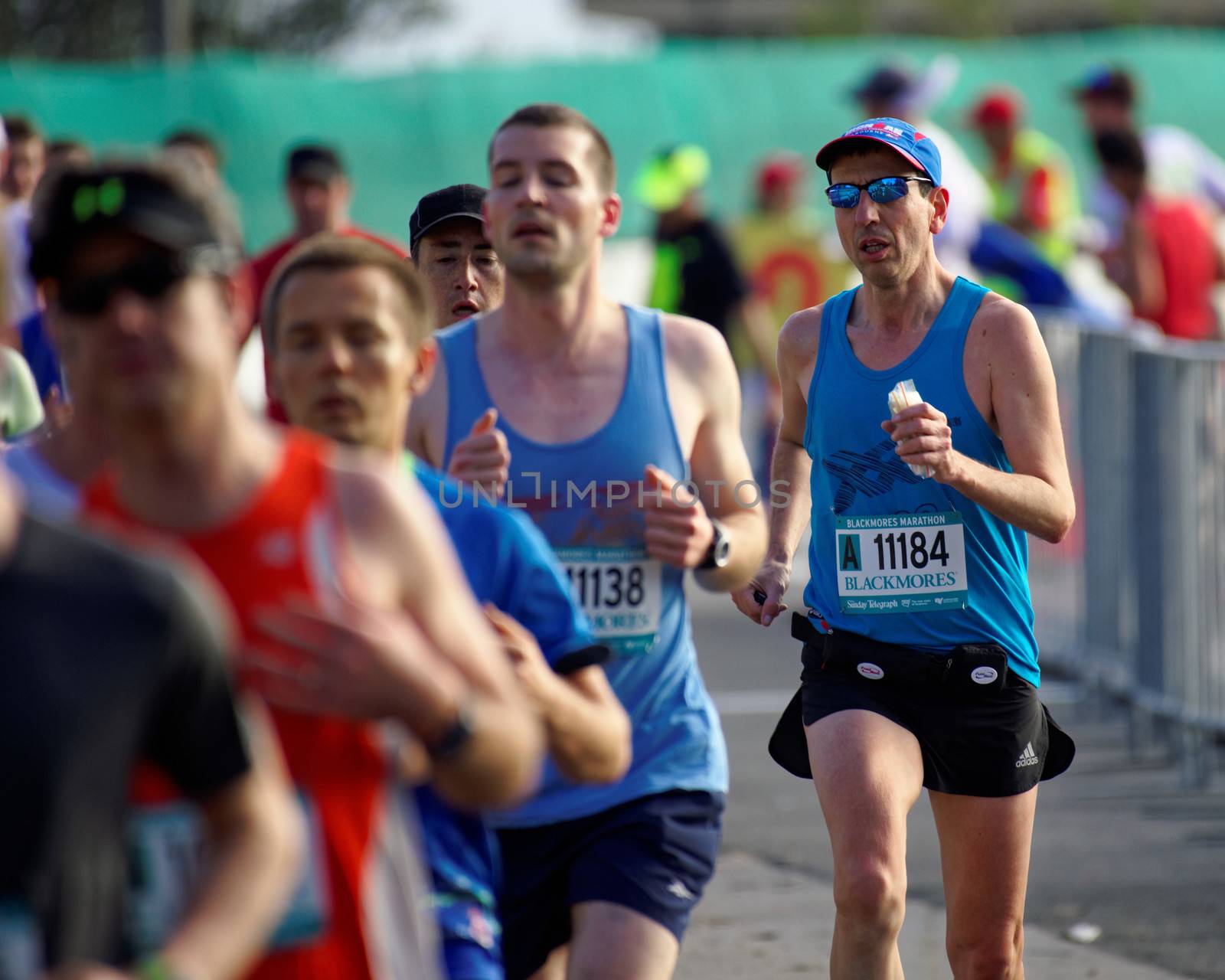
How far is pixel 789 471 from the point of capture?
18.5 feet

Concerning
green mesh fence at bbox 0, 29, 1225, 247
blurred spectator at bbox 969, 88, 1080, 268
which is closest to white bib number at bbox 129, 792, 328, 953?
blurred spectator at bbox 969, 88, 1080, 268

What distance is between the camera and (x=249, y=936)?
2.38 meters

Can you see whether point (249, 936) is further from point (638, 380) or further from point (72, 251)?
point (638, 380)

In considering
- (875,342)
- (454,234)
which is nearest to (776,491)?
(875,342)

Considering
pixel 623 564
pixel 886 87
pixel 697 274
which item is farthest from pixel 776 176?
pixel 623 564

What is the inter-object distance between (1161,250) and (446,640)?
31.1 ft

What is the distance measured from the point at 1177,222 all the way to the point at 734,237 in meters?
7.68

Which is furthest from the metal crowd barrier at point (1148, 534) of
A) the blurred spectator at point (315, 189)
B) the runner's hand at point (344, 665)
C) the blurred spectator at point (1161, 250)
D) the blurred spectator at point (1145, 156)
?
the runner's hand at point (344, 665)

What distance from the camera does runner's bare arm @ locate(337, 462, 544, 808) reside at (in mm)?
2643

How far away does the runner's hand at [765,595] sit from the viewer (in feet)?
16.9

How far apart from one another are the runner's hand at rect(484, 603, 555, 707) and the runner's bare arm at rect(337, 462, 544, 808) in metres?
0.48

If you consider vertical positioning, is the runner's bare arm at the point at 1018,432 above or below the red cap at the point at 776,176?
below

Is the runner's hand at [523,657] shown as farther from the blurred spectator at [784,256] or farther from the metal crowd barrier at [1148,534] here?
the blurred spectator at [784,256]

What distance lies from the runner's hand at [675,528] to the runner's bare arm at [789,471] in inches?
40.9
